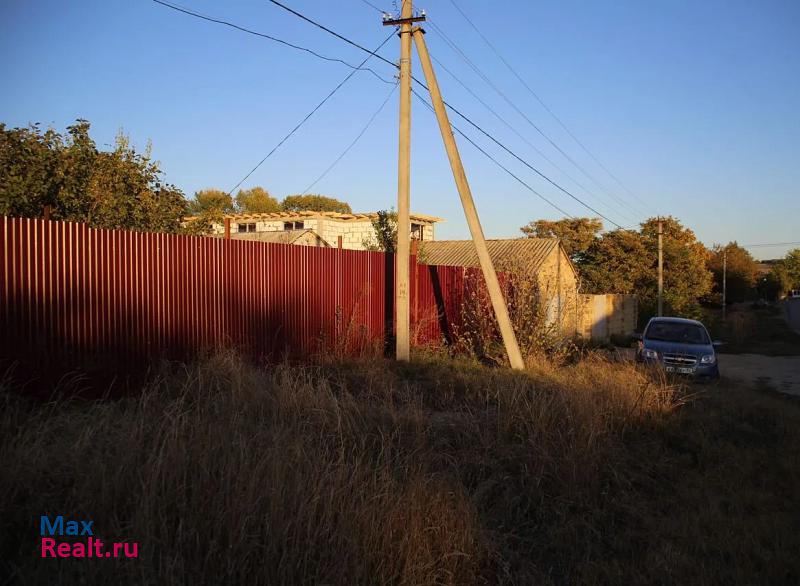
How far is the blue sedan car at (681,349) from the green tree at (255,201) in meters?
40.8

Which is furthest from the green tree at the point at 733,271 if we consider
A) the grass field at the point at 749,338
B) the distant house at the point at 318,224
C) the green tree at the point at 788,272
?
the distant house at the point at 318,224

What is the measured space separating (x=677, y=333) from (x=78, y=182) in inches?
495

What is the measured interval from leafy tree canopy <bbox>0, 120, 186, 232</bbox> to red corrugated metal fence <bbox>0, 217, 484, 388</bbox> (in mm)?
4481

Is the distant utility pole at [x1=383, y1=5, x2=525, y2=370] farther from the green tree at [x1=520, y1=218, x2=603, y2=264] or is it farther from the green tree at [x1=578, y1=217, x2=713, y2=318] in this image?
the green tree at [x1=520, y1=218, x2=603, y2=264]

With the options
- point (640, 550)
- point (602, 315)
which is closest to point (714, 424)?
point (640, 550)

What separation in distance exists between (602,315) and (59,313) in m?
24.8

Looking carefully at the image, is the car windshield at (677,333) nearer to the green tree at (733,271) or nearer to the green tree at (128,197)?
the green tree at (128,197)

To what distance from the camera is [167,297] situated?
23.2 ft

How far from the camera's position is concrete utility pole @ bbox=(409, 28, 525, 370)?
33.3 feet

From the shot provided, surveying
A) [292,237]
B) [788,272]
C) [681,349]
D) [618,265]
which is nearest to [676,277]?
[618,265]

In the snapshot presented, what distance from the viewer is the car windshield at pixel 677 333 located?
1295 centimetres

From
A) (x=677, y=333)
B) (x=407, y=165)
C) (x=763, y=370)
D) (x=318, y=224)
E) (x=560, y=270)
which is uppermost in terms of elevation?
(x=318, y=224)

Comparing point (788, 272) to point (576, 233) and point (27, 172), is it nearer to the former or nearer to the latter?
point (576, 233)

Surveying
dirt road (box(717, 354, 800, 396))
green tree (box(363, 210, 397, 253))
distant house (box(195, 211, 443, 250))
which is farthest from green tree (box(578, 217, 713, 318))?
green tree (box(363, 210, 397, 253))
